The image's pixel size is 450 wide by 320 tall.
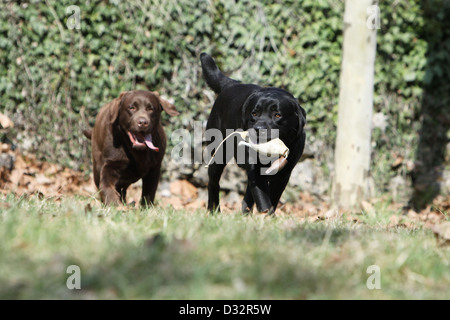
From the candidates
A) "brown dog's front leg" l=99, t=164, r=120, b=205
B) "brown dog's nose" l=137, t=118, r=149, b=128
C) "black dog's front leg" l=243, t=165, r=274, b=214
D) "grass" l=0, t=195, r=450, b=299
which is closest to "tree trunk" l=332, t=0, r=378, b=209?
"black dog's front leg" l=243, t=165, r=274, b=214

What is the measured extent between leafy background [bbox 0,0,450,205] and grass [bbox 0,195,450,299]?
439 centimetres

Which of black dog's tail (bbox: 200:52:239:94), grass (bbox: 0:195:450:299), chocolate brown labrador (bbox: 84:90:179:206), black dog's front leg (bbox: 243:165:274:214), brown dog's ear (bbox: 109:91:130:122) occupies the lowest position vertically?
grass (bbox: 0:195:450:299)

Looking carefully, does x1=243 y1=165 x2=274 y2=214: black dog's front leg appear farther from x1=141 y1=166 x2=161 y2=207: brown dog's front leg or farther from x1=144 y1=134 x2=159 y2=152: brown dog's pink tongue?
x1=141 y1=166 x2=161 y2=207: brown dog's front leg

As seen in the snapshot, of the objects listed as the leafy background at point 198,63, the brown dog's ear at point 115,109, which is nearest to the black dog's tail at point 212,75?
the brown dog's ear at point 115,109

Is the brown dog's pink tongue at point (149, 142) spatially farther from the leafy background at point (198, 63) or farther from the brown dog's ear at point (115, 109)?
the leafy background at point (198, 63)

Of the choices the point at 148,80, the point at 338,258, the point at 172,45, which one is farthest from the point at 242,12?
the point at 338,258

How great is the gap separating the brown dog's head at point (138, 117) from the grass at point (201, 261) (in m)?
2.07

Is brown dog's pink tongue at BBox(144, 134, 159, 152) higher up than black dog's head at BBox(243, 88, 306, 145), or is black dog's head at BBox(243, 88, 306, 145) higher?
black dog's head at BBox(243, 88, 306, 145)

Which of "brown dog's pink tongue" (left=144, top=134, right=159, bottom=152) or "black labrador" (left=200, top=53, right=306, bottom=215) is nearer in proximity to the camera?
"black labrador" (left=200, top=53, right=306, bottom=215)

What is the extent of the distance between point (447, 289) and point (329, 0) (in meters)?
5.68

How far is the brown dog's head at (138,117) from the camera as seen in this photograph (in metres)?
5.02

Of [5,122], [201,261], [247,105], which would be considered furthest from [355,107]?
[201,261]

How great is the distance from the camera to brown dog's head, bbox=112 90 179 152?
197 inches

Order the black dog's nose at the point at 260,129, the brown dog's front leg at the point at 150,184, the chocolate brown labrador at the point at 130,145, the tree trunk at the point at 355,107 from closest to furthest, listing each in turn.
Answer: the black dog's nose at the point at 260,129 → the chocolate brown labrador at the point at 130,145 → the brown dog's front leg at the point at 150,184 → the tree trunk at the point at 355,107
